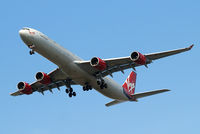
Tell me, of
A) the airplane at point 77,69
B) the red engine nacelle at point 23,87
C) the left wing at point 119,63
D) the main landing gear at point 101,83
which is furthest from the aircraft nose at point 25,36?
the main landing gear at point 101,83

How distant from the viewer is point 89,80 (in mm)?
42281

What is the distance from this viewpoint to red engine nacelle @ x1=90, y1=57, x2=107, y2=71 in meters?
39.5

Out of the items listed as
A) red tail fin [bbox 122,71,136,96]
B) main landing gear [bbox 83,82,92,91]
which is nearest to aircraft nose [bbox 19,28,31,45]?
main landing gear [bbox 83,82,92,91]

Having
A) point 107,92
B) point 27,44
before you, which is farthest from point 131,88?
point 27,44

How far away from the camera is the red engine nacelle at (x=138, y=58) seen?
125 ft

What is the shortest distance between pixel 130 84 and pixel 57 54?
17222 millimetres

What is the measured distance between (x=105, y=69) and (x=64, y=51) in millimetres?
5337

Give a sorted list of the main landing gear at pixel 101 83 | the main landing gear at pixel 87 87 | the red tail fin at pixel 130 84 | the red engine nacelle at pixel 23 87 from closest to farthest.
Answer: the main landing gear at pixel 101 83, the main landing gear at pixel 87 87, the red engine nacelle at pixel 23 87, the red tail fin at pixel 130 84

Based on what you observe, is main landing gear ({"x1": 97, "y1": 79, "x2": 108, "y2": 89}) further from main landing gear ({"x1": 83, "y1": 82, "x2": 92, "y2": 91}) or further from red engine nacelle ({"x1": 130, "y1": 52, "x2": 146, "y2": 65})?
red engine nacelle ({"x1": 130, "y1": 52, "x2": 146, "y2": 65})

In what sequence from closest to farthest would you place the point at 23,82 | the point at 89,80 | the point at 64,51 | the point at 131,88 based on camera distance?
the point at 64,51 < the point at 89,80 < the point at 23,82 < the point at 131,88

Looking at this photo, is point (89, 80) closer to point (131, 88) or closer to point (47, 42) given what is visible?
point (47, 42)

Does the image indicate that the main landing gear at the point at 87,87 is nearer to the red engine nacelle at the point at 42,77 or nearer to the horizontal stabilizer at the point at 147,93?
the red engine nacelle at the point at 42,77

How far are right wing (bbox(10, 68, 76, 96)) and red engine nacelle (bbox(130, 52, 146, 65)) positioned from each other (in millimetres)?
8720

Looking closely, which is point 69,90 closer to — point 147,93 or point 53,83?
point 53,83
